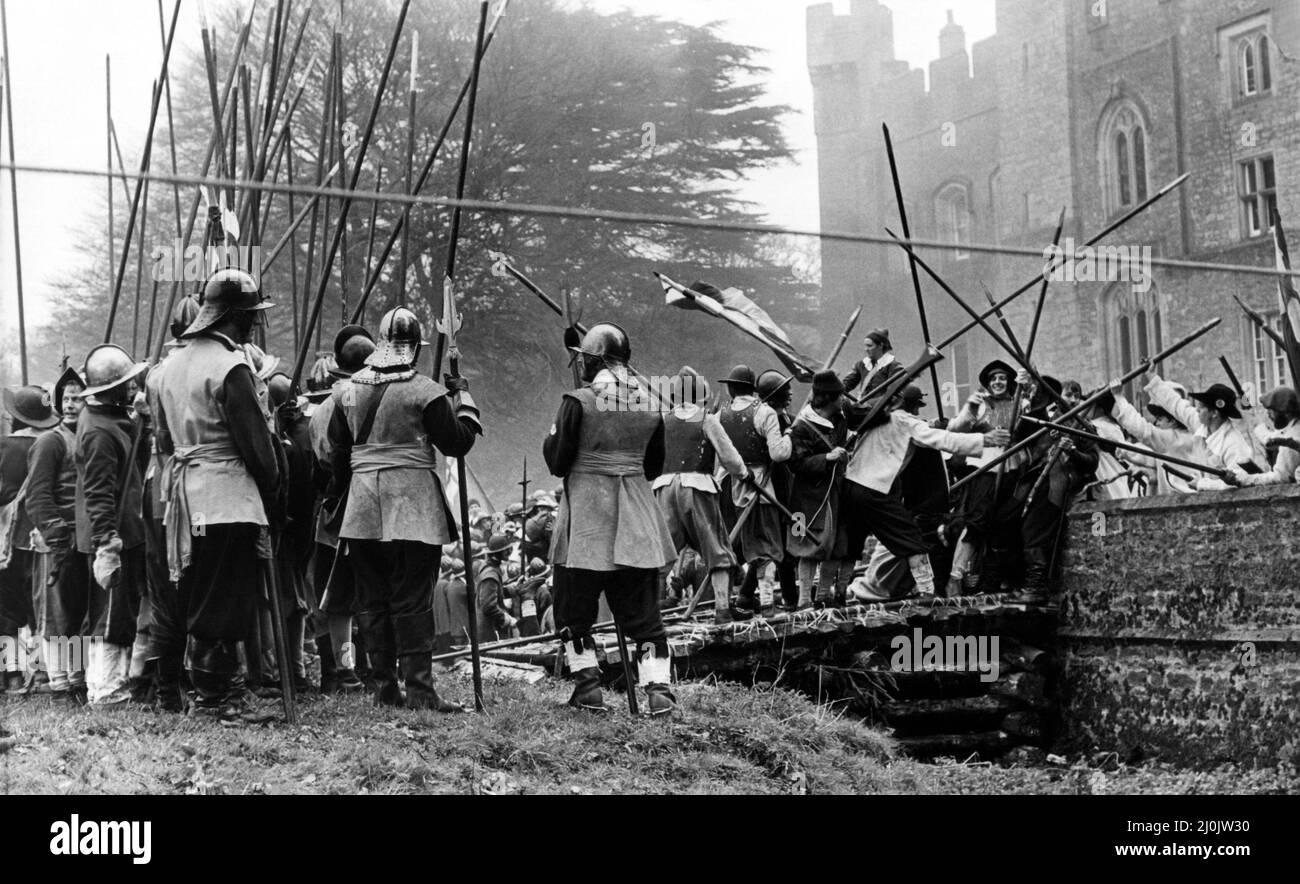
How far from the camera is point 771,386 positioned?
11172 mm

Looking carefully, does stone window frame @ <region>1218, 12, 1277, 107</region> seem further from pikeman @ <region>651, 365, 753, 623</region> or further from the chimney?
pikeman @ <region>651, 365, 753, 623</region>

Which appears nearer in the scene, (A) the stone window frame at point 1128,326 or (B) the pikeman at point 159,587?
(B) the pikeman at point 159,587

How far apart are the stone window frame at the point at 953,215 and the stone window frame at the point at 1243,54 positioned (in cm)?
1010

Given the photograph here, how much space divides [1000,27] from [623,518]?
92.2 feet

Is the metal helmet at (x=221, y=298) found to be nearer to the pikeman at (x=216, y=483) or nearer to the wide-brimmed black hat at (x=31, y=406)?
the pikeman at (x=216, y=483)

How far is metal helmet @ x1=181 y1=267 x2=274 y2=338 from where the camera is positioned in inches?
295

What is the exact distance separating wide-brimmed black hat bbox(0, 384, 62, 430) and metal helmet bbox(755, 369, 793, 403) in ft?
15.9

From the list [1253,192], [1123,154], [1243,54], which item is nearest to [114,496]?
[1253,192]

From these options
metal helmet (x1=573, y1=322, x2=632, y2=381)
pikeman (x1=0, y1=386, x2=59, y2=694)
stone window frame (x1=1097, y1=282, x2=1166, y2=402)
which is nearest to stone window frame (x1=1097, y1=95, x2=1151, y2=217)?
stone window frame (x1=1097, y1=282, x2=1166, y2=402)

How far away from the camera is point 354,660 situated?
370 inches

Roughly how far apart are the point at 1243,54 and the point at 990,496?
1920 centimetres

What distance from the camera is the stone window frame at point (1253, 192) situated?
89.9ft

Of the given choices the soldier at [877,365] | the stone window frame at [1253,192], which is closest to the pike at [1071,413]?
the soldier at [877,365]
